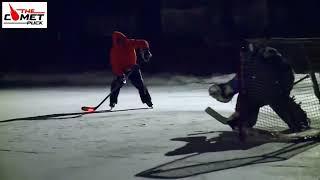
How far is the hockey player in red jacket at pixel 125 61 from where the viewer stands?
13867mm

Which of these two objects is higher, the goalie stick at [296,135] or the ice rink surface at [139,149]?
the goalie stick at [296,135]

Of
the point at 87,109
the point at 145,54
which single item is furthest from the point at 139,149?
the point at 145,54

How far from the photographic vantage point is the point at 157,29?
97.9 feet

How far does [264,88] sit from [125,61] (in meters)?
4.89

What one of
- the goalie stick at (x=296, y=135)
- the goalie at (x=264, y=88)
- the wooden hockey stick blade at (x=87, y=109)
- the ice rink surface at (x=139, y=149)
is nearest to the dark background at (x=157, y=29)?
the wooden hockey stick blade at (x=87, y=109)

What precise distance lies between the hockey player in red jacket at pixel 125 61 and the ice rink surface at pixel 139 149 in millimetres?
633

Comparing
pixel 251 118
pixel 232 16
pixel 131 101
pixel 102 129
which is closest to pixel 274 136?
pixel 251 118

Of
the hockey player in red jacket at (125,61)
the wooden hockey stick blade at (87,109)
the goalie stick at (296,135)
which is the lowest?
the wooden hockey stick blade at (87,109)

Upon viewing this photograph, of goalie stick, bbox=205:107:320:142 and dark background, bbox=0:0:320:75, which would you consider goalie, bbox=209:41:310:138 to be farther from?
dark background, bbox=0:0:320:75

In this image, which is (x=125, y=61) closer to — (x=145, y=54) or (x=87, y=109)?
(x=145, y=54)

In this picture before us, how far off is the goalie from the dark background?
1871 centimetres

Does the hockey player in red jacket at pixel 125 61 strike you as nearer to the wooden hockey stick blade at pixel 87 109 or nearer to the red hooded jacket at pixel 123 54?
the red hooded jacket at pixel 123 54

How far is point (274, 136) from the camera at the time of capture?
30.9ft

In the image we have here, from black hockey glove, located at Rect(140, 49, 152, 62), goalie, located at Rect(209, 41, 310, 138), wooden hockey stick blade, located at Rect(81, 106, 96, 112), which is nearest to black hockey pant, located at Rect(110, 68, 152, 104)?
black hockey glove, located at Rect(140, 49, 152, 62)
